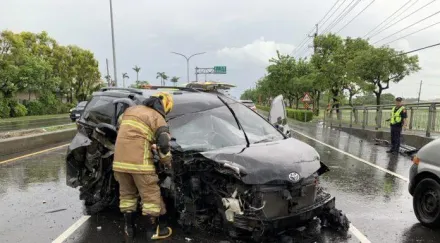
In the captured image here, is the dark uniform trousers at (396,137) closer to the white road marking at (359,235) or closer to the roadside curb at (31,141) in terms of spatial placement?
the white road marking at (359,235)

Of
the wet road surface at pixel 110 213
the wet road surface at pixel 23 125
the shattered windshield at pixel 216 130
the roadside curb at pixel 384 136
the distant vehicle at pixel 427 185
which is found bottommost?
the wet road surface at pixel 23 125

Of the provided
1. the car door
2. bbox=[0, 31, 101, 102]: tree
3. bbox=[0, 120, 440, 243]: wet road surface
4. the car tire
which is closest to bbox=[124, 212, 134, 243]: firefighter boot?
bbox=[0, 120, 440, 243]: wet road surface

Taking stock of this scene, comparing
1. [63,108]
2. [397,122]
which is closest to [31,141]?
[397,122]

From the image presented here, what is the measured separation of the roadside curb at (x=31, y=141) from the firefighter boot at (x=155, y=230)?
7.77 metres

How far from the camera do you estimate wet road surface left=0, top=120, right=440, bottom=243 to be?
451 cm

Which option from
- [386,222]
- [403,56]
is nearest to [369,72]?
[403,56]

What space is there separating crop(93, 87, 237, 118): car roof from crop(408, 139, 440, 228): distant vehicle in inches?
109

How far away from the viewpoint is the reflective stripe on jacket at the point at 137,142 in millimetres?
4133

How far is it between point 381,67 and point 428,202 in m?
20.6

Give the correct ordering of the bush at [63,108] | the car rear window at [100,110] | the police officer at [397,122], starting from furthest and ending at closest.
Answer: the bush at [63,108]
the police officer at [397,122]
the car rear window at [100,110]

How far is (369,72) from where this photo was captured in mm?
23938

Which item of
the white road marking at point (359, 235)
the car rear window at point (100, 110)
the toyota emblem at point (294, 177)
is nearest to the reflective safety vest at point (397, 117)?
the white road marking at point (359, 235)

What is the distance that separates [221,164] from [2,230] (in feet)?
9.66

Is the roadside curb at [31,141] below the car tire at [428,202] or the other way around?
below
